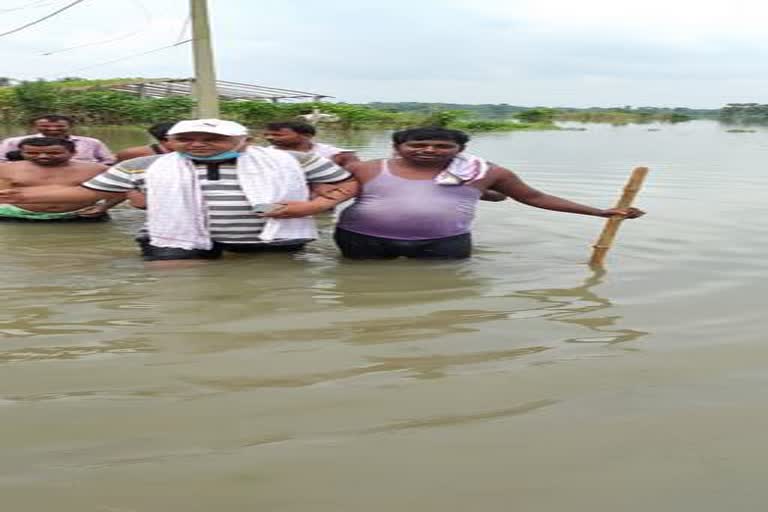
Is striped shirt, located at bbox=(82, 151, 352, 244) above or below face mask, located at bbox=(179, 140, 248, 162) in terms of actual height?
below

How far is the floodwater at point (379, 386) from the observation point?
6.25ft

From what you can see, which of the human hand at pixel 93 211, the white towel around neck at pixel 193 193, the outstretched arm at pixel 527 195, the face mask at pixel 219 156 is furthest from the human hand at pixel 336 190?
the human hand at pixel 93 211

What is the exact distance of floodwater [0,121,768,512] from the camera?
1905 millimetres

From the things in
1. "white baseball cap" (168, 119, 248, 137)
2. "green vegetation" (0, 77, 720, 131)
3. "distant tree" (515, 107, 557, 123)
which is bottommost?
"distant tree" (515, 107, 557, 123)

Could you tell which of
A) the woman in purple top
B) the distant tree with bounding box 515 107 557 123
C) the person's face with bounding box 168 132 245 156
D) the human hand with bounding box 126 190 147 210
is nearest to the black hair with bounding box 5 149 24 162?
the human hand with bounding box 126 190 147 210

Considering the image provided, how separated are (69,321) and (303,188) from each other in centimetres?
173

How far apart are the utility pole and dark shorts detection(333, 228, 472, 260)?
423cm

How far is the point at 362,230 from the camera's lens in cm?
488

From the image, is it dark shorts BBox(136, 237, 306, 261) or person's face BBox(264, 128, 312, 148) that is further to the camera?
person's face BBox(264, 128, 312, 148)

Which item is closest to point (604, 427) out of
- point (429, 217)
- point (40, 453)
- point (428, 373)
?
point (428, 373)

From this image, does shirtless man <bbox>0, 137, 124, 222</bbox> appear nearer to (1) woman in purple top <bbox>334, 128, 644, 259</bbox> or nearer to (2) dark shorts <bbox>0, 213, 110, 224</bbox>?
(2) dark shorts <bbox>0, 213, 110, 224</bbox>

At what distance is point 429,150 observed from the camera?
4676 mm

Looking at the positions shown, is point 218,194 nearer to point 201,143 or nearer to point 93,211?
point 201,143

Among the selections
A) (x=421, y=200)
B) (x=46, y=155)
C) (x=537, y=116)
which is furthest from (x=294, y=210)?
(x=537, y=116)
